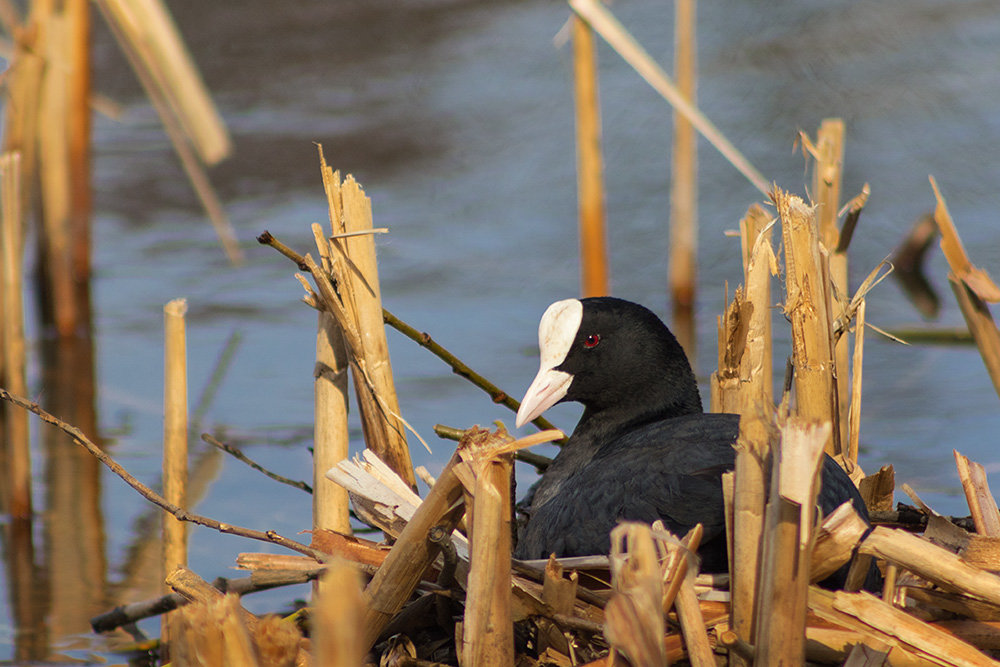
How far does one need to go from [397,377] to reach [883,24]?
6.22 m

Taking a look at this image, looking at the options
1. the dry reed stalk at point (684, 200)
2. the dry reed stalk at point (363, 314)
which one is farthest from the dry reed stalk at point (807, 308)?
the dry reed stalk at point (684, 200)

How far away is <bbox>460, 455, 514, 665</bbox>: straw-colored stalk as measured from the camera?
169 centimetres

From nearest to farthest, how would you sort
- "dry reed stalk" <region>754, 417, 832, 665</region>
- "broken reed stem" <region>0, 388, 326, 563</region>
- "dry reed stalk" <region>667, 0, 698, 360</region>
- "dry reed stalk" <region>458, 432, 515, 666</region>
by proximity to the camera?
"dry reed stalk" <region>754, 417, 832, 665</region> < "dry reed stalk" <region>458, 432, 515, 666</region> < "broken reed stem" <region>0, 388, 326, 563</region> < "dry reed stalk" <region>667, 0, 698, 360</region>

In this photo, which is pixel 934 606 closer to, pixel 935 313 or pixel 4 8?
pixel 4 8

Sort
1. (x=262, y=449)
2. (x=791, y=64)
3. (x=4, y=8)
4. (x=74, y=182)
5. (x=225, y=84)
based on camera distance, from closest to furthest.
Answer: (x=4, y=8) < (x=262, y=449) < (x=74, y=182) < (x=791, y=64) < (x=225, y=84)

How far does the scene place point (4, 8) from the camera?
2.81m

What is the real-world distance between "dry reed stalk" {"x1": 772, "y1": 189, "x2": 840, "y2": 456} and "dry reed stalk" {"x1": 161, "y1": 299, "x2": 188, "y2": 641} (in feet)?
4.27

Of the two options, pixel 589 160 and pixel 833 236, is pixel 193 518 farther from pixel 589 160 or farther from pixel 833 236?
pixel 589 160

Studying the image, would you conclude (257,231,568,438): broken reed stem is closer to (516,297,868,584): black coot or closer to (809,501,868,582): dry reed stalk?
(516,297,868,584): black coot

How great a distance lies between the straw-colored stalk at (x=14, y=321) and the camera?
3703 mm

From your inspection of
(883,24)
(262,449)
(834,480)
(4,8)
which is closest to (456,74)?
(883,24)

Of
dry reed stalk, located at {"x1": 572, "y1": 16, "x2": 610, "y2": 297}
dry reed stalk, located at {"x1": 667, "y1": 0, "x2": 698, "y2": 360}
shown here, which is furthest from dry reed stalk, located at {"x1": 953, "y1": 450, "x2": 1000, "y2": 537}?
dry reed stalk, located at {"x1": 667, "y1": 0, "x2": 698, "y2": 360}

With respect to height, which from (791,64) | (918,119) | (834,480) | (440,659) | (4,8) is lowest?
(440,659)

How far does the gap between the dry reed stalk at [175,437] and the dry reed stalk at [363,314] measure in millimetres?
426
